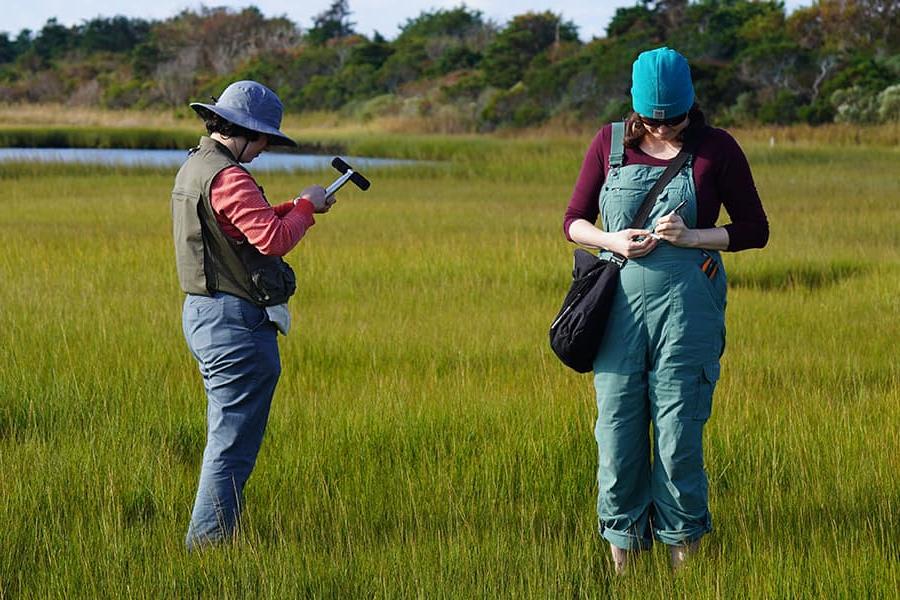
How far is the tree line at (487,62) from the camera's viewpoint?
46.7 m

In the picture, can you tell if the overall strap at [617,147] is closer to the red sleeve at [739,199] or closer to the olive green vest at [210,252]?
the red sleeve at [739,199]

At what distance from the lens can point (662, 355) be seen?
4219mm

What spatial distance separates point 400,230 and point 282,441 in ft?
34.7

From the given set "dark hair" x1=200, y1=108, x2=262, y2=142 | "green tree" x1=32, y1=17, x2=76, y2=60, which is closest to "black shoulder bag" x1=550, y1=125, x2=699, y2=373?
"dark hair" x1=200, y1=108, x2=262, y2=142

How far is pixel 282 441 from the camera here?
5949 millimetres

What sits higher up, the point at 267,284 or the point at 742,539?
the point at 267,284

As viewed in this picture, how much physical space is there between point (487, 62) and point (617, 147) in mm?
59108

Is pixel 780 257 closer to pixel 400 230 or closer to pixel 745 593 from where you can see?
pixel 400 230

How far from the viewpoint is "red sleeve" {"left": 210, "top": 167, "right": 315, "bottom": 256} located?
4312mm

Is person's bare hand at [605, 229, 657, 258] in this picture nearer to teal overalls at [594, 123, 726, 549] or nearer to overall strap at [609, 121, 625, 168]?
teal overalls at [594, 123, 726, 549]

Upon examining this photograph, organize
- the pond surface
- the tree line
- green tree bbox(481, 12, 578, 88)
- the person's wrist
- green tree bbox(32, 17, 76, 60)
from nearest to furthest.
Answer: the person's wrist
the pond surface
the tree line
green tree bbox(481, 12, 578, 88)
green tree bbox(32, 17, 76, 60)

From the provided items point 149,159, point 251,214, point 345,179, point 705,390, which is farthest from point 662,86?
point 149,159

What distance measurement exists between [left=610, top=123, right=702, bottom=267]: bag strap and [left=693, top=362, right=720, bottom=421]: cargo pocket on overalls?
47cm

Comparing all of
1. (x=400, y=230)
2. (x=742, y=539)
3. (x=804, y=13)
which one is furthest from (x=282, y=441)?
(x=804, y=13)
